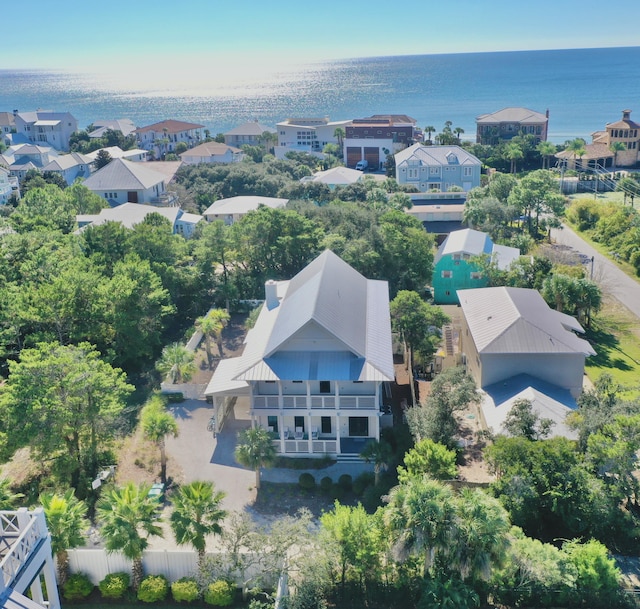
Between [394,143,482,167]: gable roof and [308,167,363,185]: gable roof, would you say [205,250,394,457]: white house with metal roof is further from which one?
[394,143,482,167]: gable roof

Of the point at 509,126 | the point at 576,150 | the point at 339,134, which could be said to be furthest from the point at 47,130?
the point at 576,150

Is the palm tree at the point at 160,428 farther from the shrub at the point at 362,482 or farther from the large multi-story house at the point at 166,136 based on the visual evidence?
the large multi-story house at the point at 166,136

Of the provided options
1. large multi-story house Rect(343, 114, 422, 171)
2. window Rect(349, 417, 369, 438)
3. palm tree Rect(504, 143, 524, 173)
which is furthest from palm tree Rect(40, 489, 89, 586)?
large multi-story house Rect(343, 114, 422, 171)

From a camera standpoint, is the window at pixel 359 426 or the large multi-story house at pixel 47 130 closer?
the window at pixel 359 426

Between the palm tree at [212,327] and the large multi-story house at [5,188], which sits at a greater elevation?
the large multi-story house at [5,188]

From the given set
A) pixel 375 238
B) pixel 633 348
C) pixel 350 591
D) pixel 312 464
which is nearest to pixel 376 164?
pixel 375 238

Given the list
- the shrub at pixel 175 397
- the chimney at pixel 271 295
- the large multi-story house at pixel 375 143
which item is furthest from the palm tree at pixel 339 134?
the shrub at pixel 175 397
